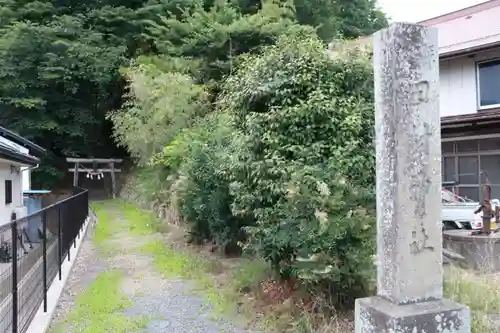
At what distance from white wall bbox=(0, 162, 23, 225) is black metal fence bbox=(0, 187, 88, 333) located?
3.98 meters

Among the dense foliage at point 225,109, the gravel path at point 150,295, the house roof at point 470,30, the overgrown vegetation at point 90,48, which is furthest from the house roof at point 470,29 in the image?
the gravel path at point 150,295

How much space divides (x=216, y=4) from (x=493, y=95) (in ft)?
43.3

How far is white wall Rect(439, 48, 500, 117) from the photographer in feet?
42.2

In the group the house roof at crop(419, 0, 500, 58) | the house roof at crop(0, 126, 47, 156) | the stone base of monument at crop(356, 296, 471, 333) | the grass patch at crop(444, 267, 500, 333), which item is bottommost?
the grass patch at crop(444, 267, 500, 333)

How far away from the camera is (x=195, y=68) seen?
17250 millimetres

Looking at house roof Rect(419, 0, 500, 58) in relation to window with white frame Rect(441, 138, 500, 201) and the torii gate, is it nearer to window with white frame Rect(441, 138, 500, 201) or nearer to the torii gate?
window with white frame Rect(441, 138, 500, 201)

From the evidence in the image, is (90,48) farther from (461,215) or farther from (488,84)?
(461,215)

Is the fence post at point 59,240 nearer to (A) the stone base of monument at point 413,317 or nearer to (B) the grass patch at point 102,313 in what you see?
(B) the grass patch at point 102,313

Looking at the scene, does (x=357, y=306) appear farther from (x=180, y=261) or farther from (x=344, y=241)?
(x=180, y=261)

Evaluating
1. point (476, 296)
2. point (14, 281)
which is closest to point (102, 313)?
point (14, 281)

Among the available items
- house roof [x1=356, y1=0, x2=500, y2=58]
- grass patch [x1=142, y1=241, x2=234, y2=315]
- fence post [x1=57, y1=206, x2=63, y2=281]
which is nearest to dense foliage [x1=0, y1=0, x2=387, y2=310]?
grass patch [x1=142, y1=241, x2=234, y2=315]

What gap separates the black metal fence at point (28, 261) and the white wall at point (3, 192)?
13.1 ft

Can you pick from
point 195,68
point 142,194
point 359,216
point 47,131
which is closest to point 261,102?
point 359,216

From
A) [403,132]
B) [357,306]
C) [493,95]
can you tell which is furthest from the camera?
[493,95]
